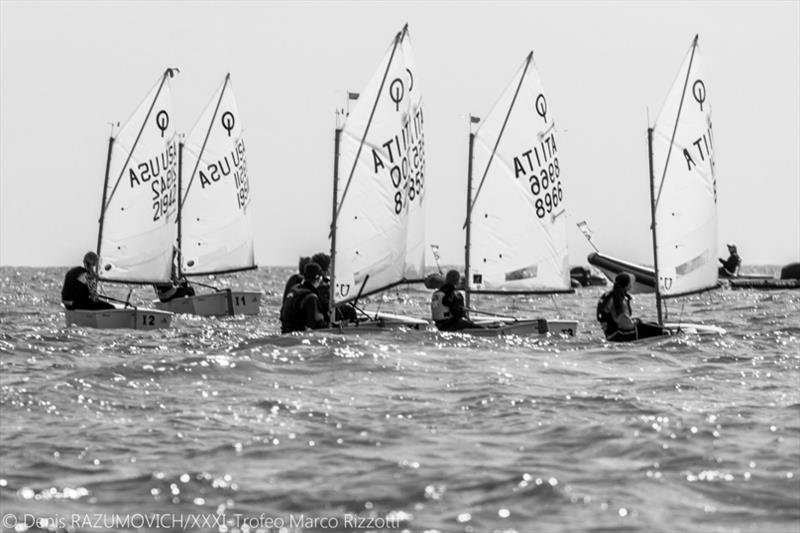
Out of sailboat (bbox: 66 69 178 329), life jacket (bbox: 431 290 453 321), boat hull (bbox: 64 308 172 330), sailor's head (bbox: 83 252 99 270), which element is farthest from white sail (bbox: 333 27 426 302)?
sailboat (bbox: 66 69 178 329)

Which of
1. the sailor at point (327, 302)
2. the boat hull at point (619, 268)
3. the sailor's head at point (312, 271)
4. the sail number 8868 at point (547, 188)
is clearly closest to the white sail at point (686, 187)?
the sail number 8868 at point (547, 188)

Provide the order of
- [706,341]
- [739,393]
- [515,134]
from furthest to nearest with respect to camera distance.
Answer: [515,134], [706,341], [739,393]

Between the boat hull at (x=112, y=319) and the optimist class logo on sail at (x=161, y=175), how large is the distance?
887cm

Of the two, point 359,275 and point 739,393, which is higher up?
point 359,275

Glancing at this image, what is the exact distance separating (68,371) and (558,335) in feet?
34.8

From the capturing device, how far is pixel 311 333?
2477cm

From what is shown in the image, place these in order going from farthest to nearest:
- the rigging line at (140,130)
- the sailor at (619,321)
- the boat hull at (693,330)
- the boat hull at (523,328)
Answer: the rigging line at (140,130), the boat hull at (693,330), the boat hull at (523,328), the sailor at (619,321)

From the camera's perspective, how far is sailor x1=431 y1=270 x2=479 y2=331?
85.3 feet

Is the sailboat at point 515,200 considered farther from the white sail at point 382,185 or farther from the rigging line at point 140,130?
the rigging line at point 140,130

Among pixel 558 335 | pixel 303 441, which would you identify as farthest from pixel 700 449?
pixel 558 335

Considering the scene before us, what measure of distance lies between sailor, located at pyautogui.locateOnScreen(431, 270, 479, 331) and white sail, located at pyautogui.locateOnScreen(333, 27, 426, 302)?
6.49 ft

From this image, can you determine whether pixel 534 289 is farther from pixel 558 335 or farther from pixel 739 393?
pixel 739 393

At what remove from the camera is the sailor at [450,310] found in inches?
1023

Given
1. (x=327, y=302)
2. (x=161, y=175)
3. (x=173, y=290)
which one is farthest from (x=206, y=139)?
(x=327, y=302)
